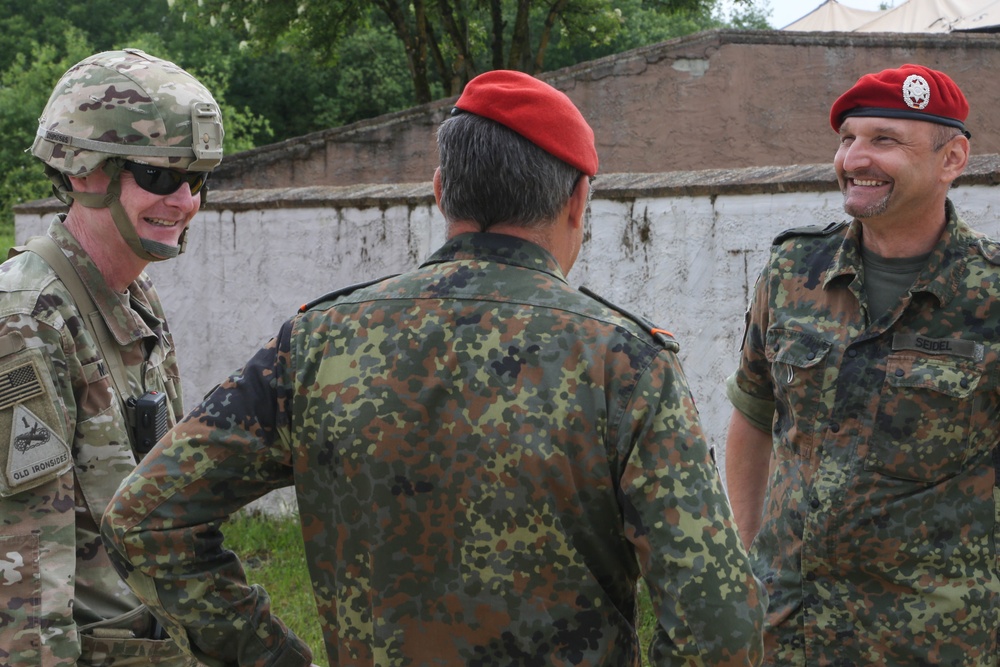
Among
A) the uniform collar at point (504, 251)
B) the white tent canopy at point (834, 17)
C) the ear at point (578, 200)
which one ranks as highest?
the white tent canopy at point (834, 17)

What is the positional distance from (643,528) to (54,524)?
1.23m

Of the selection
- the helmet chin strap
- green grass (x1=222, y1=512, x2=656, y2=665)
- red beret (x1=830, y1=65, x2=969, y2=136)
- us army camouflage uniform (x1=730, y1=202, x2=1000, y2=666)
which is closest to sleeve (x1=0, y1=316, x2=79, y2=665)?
the helmet chin strap

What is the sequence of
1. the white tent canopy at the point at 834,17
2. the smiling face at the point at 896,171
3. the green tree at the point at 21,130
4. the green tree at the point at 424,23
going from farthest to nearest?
the white tent canopy at the point at 834,17 < the green tree at the point at 21,130 < the green tree at the point at 424,23 < the smiling face at the point at 896,171

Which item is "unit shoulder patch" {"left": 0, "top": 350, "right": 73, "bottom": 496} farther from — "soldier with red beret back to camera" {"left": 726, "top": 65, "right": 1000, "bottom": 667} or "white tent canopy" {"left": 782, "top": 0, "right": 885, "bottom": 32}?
"white tent canopy" {"left": 782, "top": 0, "right": 885, "bottom": 32}

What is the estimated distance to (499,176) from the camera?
1753 mm

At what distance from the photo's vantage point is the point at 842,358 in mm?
2662

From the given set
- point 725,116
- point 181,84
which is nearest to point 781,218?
point 181,84

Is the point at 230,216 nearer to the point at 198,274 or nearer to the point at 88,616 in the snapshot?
the point at 198,274

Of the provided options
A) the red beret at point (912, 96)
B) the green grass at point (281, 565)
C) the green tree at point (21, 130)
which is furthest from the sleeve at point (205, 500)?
the green tree at point (21, 130)

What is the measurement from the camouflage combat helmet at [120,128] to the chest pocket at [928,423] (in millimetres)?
1682

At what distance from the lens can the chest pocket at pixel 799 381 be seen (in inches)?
106

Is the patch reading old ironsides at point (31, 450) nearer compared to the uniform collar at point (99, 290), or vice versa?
the patch reading old ironsides at point (31, 450)

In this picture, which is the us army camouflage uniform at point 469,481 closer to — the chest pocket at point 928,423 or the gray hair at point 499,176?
the gray hair at point 499,176

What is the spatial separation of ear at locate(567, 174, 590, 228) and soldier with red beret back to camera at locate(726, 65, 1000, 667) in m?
1.08
